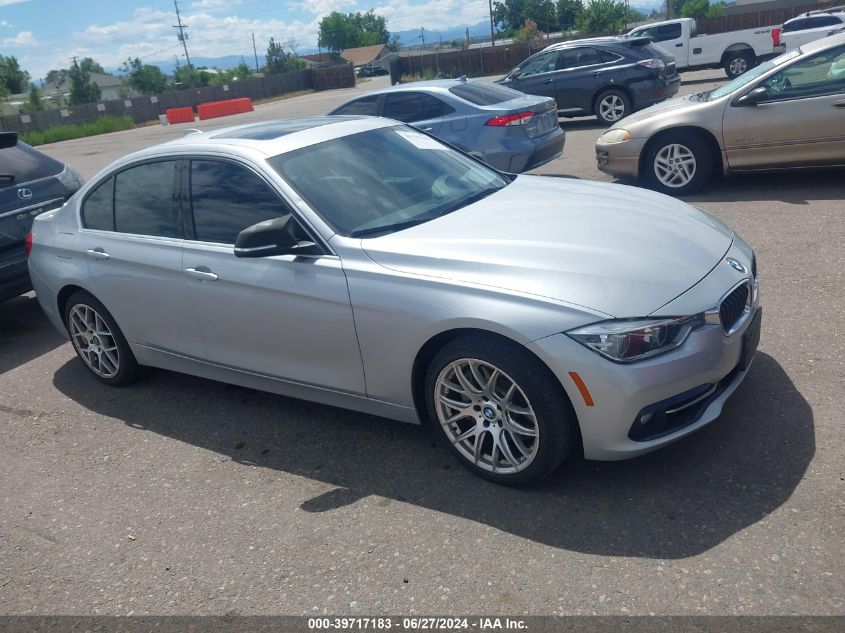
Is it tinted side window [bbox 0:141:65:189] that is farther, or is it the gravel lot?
tinted side window [bbox 0:141:65:189]

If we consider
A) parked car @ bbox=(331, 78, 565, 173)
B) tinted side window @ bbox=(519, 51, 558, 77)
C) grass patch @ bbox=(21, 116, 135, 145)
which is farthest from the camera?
grass patch @ bbox=(21, 116, 135, 145)

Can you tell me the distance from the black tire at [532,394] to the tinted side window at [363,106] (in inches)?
306

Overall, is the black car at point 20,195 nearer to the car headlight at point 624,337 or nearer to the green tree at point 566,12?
the car headlight at point 624,337

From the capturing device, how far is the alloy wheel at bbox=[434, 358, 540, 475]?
3525 mm

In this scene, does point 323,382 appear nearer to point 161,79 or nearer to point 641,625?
point 641,625

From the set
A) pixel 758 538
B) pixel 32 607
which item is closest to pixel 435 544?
pixel 758 538

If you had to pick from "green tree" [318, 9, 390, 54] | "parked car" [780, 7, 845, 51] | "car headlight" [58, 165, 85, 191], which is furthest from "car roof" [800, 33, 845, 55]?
"green tree" [318, 9, 390, 54]

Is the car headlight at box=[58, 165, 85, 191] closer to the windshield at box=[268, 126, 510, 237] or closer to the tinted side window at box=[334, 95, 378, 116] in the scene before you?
→ the windshield at box=[268, 126, 510, 237]

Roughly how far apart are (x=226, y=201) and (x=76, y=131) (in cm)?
4205

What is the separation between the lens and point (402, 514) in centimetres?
364

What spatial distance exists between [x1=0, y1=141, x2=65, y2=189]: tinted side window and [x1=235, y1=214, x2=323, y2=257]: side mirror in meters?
4.06

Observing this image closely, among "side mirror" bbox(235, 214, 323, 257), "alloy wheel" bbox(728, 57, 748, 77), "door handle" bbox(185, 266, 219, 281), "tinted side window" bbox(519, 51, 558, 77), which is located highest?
"tinted side window" bbox(519, 51, 558, 77)

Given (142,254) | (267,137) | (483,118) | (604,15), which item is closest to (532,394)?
(267,137)

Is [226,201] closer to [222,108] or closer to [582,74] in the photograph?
[582,74]
